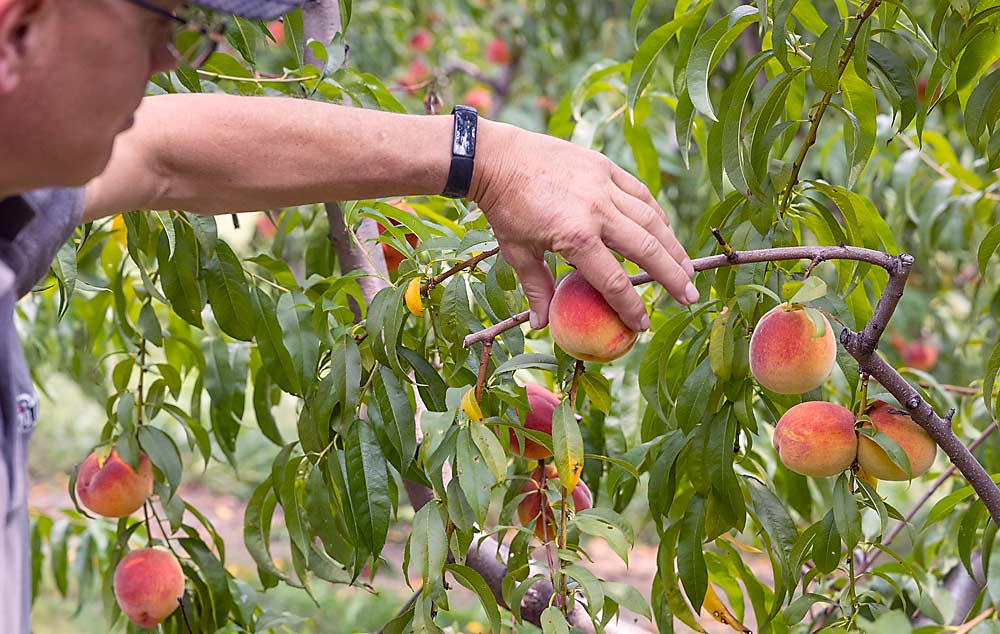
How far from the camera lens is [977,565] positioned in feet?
4.77

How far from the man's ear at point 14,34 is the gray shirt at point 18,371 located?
0.14 meters

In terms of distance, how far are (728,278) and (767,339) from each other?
0.14 m

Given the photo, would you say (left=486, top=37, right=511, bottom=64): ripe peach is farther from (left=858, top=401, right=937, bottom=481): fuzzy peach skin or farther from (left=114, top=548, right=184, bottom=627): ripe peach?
(left=858, top=401, right=937, bottom=481): fuzzy peach skin

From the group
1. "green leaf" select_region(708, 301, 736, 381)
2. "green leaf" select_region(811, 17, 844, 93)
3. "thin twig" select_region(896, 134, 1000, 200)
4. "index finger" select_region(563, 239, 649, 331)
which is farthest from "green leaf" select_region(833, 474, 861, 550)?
"thin twig" select_region(896, 134, 1000, 200)

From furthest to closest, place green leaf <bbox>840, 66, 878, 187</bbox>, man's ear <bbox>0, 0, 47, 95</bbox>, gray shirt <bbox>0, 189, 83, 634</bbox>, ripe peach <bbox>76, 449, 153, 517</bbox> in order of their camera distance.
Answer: ripe peach <bbox>76, 449, 153, 517</bbox> < green leaf <bbox>840, 66, 878, 187</bbox> < gray shirt <bbox>0, 189, 83, 634</bbox> < man's ear <bbox>0, 0, 47, 95</bbox>

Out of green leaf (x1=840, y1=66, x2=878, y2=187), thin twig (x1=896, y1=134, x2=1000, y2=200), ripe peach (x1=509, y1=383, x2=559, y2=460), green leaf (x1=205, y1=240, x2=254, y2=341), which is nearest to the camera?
green leaf (x1=840, y1=66, x2=878, y2=187)

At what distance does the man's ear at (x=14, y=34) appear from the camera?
0.54m

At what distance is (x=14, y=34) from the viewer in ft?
1.80

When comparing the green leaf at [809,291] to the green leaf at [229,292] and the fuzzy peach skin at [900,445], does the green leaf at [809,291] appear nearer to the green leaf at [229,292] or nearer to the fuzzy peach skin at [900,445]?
the fuzzy peach skin at [900,445]

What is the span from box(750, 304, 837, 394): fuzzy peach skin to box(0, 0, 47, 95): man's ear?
22.9 inches

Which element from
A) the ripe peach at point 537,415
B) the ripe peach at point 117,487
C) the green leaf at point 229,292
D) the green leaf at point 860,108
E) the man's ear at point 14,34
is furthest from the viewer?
the ripe peach at point 117,487

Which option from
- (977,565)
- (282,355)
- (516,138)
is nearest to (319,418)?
(282,355)

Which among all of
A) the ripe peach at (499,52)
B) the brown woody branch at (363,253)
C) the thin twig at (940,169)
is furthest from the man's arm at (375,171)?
the ripe peach at (499,52)

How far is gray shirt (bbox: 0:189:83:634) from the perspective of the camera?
64 centimetres
